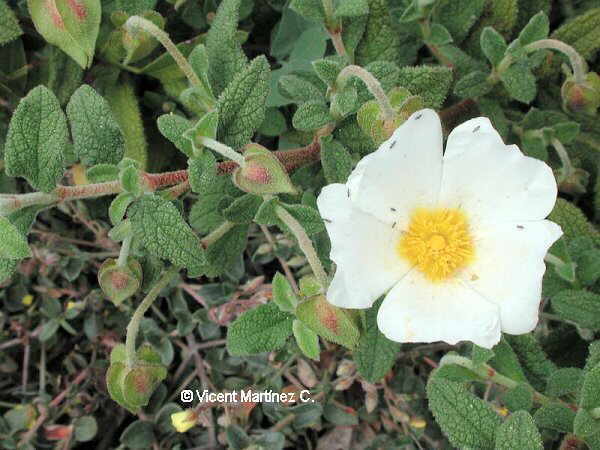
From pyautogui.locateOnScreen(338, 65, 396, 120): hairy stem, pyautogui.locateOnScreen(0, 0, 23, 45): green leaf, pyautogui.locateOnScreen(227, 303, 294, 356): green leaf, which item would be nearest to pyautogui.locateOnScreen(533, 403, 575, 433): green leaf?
pyautogui.locateOnScreen(227, 303, 294, 356): green leaf

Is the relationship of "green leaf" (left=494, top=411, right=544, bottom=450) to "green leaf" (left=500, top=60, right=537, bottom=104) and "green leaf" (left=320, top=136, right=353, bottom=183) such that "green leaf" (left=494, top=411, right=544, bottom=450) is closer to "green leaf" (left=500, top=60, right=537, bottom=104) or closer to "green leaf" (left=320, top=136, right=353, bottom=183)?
"green leaf" (left=320, top=136, right=353, bottom=183)

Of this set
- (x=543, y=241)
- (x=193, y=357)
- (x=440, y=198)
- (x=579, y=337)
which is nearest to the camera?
(x=543, y=241)

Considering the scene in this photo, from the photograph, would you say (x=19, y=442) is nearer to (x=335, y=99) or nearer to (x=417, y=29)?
(x=335, y=99)

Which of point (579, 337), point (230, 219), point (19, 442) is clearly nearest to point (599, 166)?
point (579, 337)

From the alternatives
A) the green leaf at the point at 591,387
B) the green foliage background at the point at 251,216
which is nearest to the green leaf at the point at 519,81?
the green foliage background at the point at 251,216

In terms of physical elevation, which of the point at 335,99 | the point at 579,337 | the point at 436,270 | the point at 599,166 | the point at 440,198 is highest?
the point at 335,99

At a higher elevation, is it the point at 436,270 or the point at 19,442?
the point at 436,270
